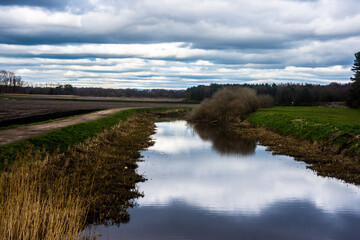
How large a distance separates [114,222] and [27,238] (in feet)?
12.0

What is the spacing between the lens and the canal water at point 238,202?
956 cm

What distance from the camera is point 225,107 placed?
51.3 m

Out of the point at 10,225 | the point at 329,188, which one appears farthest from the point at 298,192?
the point at 10,225

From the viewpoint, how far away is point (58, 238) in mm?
6676

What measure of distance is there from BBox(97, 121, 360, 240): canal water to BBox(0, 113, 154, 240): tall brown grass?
2.56 ft

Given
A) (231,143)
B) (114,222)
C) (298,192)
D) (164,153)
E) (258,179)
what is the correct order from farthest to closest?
(231,143) → (164,153) → (258,179) → (298,192) → (114,222)

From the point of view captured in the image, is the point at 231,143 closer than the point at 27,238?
No

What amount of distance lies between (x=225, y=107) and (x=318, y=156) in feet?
102

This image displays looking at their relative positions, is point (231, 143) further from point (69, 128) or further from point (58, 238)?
point (58, 238)

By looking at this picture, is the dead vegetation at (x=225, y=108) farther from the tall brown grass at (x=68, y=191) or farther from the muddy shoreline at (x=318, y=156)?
the tall brown grass at (x=68, y=191)

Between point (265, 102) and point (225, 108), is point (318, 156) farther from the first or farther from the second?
point (265, 102)

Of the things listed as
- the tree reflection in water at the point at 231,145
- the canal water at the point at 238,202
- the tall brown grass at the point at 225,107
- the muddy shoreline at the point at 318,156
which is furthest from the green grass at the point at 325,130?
the tall brown grass at the point at 225,107

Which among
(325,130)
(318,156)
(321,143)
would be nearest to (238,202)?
(318,156)

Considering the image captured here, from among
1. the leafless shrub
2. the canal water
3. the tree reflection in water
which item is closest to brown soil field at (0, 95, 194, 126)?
the tree reflection in water
